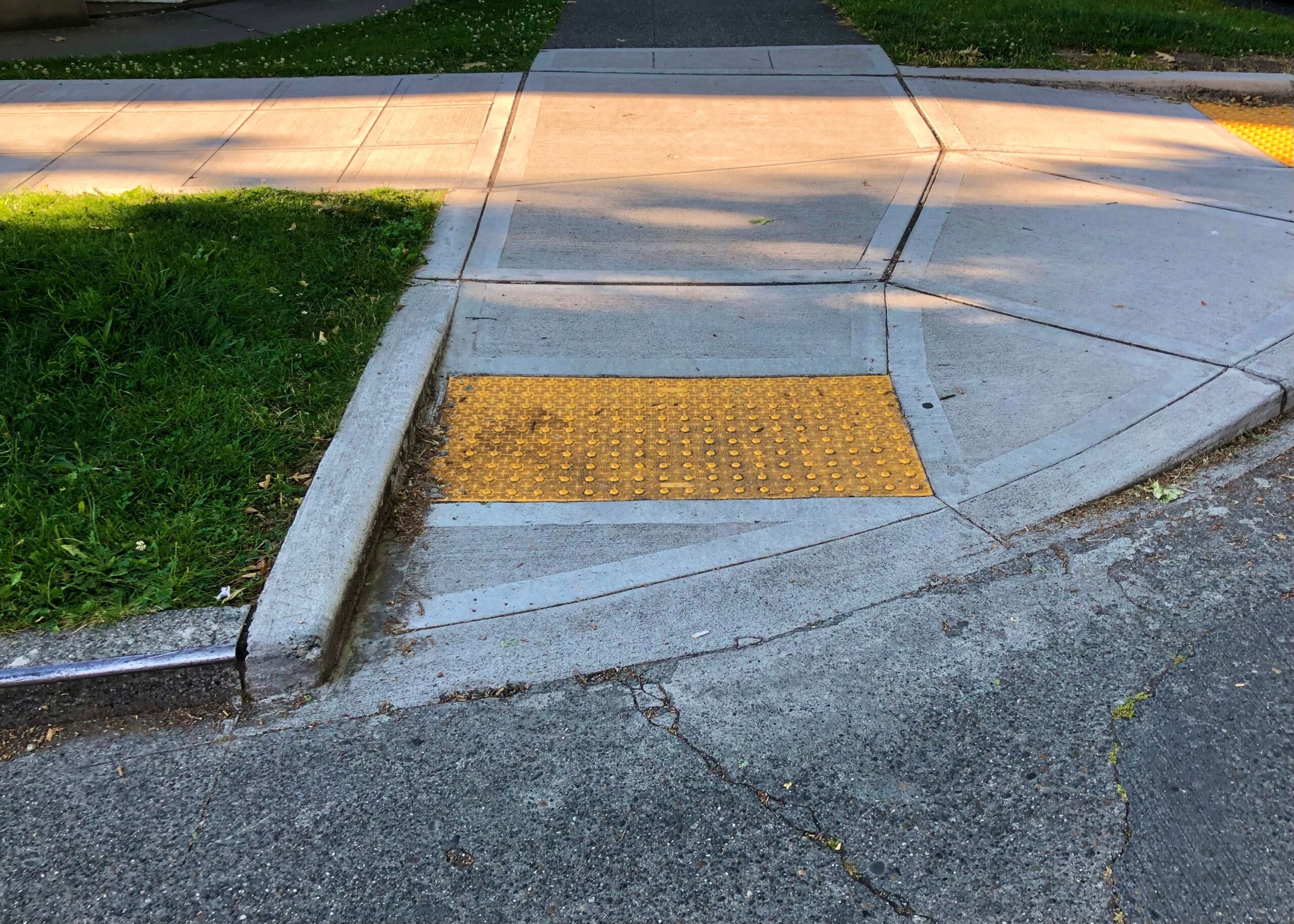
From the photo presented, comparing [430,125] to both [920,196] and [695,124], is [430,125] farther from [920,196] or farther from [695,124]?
[920,196]

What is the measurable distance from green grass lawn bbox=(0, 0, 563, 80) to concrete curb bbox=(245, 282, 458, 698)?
4839 millimetres

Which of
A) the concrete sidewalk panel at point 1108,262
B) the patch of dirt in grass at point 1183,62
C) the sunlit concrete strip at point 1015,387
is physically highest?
the patch of dirt in grass at point 1183,62

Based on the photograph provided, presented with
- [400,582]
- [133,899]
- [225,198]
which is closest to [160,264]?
[225,198]

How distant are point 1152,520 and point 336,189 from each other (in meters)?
4.72

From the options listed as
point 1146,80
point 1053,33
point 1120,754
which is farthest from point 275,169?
point 1053,33

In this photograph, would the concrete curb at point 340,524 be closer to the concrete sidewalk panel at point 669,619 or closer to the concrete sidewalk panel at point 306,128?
the concrete sidewalk panel at point 669,619

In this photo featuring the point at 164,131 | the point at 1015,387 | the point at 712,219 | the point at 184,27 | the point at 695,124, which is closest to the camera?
the point at 1015,387

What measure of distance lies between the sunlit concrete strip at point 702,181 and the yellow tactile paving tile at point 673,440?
1015mm

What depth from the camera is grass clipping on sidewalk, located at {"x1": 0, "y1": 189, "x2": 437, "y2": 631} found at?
308 centimetres

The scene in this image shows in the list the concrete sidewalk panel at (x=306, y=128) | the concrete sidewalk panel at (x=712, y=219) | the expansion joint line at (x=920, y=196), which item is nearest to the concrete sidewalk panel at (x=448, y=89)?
the concrete sidewalk panel at (x=306, y=128)

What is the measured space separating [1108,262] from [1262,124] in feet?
11.3

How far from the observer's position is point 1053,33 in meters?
8.80

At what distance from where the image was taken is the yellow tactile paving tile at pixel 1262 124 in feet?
22.2

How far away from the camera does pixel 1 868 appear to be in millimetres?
2320
